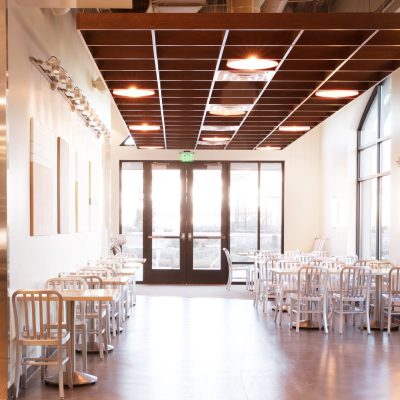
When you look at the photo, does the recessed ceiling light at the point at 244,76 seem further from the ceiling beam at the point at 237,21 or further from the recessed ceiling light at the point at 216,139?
the recessed ceiling light at the point at 216,139

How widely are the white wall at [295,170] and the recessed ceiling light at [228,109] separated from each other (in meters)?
6.97

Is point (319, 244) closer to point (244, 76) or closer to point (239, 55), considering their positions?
point (244, 76)

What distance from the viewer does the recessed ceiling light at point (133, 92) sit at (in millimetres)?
9539

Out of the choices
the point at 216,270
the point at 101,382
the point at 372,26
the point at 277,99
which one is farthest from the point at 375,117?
the point at 101,382

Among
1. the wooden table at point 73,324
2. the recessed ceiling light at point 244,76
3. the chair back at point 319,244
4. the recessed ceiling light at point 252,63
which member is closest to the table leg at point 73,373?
the wooden table at point 73,324

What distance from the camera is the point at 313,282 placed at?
34.7 feet

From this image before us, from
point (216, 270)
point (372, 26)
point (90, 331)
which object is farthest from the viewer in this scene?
point (216, 270)

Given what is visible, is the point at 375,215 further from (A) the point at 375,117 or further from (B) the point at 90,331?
(B) the point at 90,331

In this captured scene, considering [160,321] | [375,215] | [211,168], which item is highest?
[211,168]

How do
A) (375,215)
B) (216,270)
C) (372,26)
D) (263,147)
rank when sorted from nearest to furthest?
(372,26)
(375,215)
(263,147)
(216,270)

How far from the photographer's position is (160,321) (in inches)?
442

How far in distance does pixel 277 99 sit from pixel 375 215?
4.94 meters

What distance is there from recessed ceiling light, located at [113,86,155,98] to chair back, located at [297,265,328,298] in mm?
3281

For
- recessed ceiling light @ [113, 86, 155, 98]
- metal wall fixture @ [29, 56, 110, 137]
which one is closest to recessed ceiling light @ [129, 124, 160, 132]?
metal wall fixture @ [29, 56, 110, 137]
